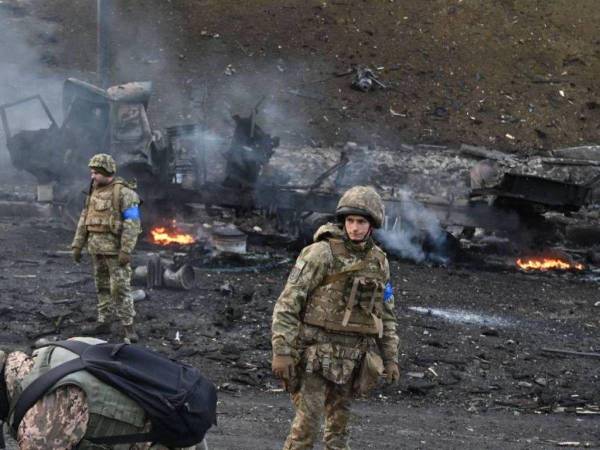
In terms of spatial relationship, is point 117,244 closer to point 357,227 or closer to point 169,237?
point 357,227

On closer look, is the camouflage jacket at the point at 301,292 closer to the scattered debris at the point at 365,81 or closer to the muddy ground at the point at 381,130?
the muddy ground at the point at 381,130

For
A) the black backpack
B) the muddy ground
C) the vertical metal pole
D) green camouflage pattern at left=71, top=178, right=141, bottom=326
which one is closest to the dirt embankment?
the muddy ground

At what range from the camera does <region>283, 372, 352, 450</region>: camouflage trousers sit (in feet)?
18.5

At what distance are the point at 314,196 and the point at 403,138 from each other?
28.3ft

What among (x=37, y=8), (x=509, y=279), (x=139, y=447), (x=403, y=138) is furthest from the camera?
(x=37, y=8)

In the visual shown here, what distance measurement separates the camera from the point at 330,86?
79.3 ft

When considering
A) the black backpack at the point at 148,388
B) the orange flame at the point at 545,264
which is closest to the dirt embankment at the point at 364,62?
the orange flame at the point at 545,264

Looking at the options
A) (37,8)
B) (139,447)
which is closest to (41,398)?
(139,447)

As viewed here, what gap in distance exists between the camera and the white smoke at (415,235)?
572 inches

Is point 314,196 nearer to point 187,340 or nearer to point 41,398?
point 187,340

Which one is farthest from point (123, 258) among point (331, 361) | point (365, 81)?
point (365, 81)

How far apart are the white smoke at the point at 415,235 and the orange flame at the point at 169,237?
323cm

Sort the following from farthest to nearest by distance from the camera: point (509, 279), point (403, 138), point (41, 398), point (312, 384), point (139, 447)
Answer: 1. point (403, 138)
2. point (509, 279)
3. point (312, 384)
4. point (139, 447)
5. point (41, 398)

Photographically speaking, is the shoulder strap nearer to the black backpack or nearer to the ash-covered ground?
the ash-covered ground
